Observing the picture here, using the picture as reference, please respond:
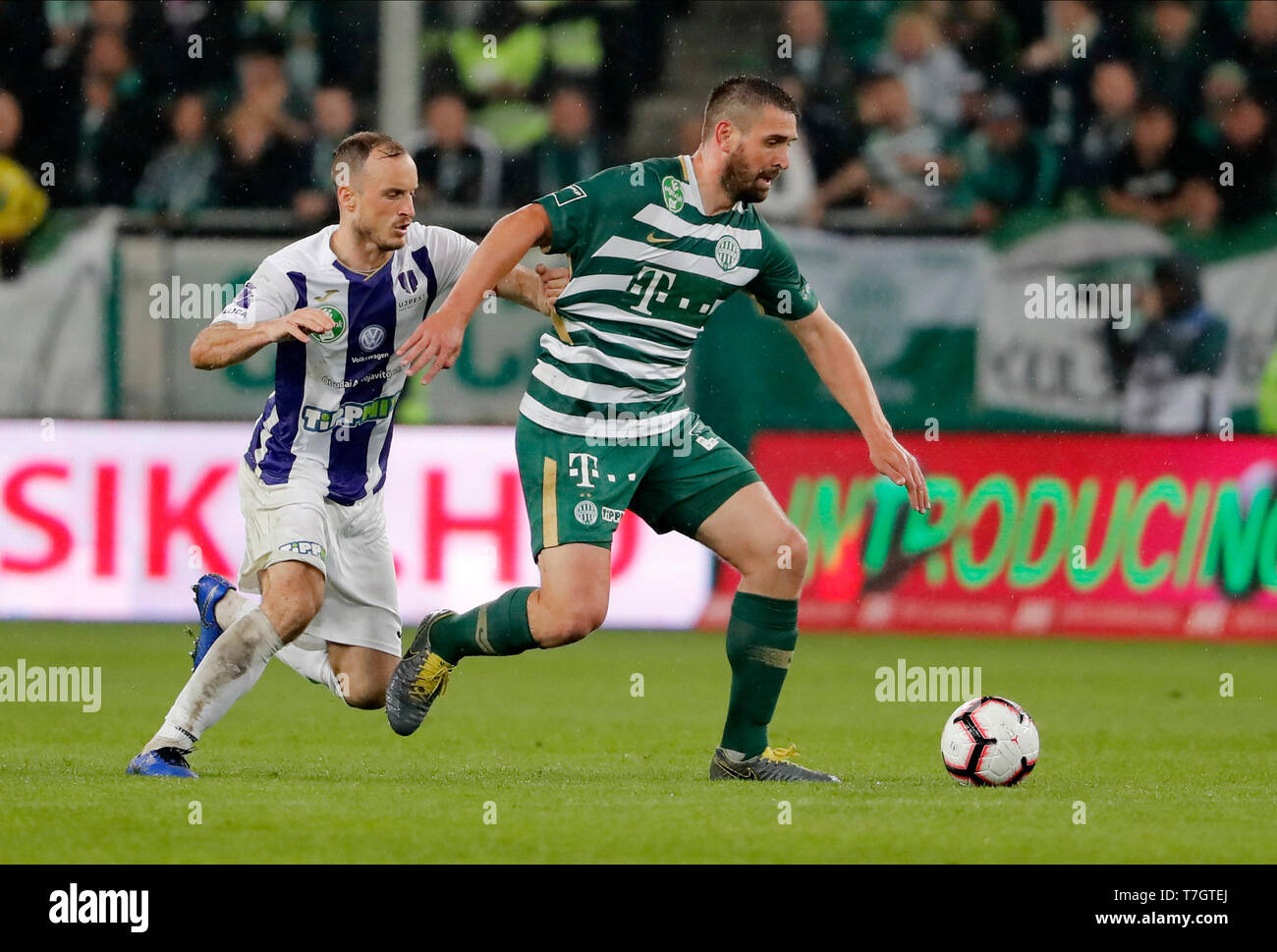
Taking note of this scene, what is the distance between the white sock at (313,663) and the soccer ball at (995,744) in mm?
2222

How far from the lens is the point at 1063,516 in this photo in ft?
37.8

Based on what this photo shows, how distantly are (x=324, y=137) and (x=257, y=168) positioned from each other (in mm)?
493

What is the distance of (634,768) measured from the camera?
6.85 meters

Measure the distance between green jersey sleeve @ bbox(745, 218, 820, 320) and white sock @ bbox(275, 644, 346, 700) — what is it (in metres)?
1.98

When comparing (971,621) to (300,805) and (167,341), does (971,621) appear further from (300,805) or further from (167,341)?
(300,805)

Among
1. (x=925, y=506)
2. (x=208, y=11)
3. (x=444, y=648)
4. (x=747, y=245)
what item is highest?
(x=208, y=11)

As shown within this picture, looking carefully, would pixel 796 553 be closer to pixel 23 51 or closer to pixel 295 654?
pixel 295 654

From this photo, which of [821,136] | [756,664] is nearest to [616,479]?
[756,664]

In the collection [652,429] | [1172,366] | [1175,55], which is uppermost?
[1175,55]

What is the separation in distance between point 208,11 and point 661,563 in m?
5.21

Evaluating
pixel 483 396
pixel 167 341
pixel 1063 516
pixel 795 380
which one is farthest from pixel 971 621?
pixel 167 341

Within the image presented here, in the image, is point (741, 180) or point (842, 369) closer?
point (741, 180)

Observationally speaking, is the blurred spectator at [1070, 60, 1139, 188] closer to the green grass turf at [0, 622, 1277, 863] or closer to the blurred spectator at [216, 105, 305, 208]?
the green grass turf at [0, 622, 1277, 863]

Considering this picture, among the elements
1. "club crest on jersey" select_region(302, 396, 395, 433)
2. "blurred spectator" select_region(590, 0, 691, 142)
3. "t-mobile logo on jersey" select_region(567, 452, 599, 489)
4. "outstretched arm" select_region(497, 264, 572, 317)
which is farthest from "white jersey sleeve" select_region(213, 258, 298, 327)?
"blurred spectator" select_region(590, 0, 691, 142)
